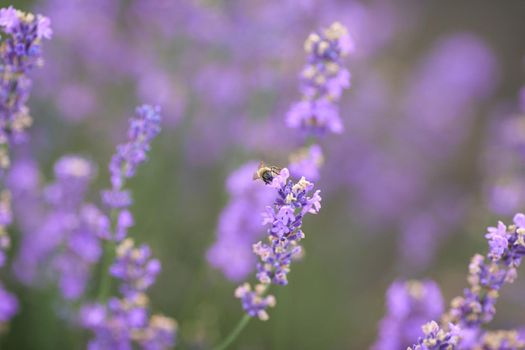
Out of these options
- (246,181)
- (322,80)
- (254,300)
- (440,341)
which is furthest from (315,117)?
(440,341)

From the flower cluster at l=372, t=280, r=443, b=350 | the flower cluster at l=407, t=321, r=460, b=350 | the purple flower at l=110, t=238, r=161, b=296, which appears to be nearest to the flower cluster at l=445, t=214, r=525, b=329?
the flower cluster at l=407, t=321, r=460, b=350

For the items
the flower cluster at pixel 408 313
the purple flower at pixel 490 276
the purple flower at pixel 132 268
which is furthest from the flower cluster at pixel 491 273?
the purple flower at pixel 132 268

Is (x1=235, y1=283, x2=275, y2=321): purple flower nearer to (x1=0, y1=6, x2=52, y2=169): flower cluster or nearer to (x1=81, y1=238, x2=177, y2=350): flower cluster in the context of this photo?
(x1=81, y1=238, x2=177, y2=350): flower cluster

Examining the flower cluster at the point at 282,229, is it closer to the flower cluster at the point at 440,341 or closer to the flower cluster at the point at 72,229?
the flower cluster at the point at 440,341

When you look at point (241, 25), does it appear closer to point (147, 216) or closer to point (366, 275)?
point (147, 216)

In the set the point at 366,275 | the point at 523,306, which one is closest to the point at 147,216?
the point at 366,275

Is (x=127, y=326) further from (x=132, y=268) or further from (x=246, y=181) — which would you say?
(x=246, y=181)

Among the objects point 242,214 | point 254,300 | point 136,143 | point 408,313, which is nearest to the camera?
point 254,300
